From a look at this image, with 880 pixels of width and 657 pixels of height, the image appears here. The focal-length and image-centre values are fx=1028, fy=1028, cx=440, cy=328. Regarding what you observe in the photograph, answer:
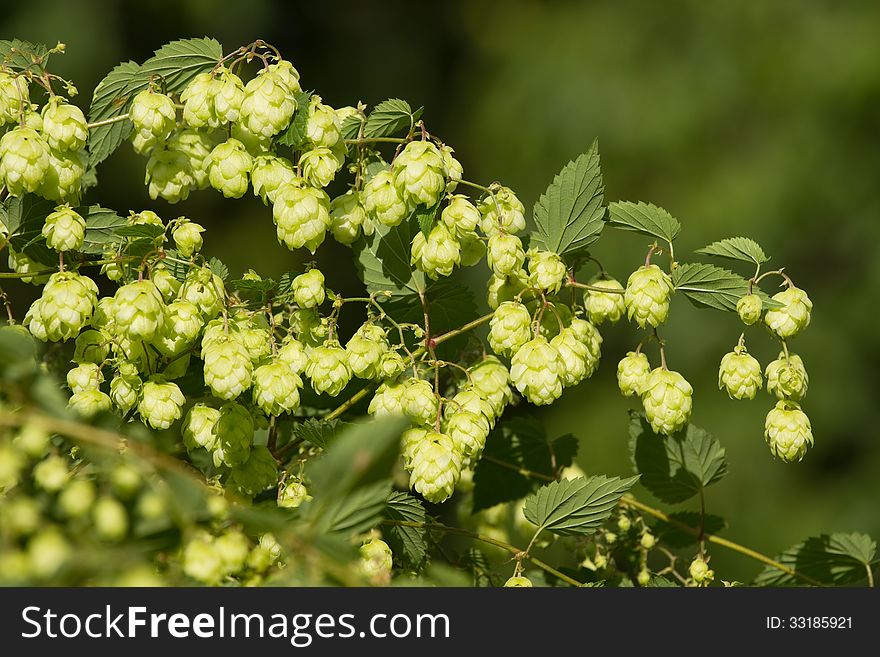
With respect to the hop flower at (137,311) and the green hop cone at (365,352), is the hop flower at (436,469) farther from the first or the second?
the hop flower at (137,311)

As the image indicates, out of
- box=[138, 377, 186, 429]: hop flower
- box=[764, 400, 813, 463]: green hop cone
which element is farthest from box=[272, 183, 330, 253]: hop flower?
box=[764, 400, 813, 463]: green hop cone

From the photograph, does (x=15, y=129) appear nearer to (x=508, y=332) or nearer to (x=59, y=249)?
(x=59, y=249)

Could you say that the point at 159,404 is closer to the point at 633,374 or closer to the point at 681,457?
the point at 633,374

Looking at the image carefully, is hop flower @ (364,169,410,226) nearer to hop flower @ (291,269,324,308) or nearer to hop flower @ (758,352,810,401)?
hop flower @ (291,269,324,308)

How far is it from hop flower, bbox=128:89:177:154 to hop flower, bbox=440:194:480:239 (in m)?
0.19

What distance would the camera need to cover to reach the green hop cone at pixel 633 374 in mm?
701

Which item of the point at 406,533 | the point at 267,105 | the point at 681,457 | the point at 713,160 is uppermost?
the point at 713,160

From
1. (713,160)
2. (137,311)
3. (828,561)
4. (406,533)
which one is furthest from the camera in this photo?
(713,160)

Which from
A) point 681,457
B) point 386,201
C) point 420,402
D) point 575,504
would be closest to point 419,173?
point 386,201

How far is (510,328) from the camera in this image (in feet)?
2.12

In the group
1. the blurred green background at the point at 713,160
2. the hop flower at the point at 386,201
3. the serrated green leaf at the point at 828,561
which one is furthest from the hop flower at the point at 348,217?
the blurred green background at the point at 713,160

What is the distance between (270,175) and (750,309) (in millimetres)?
322

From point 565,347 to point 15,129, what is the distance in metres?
0.36
